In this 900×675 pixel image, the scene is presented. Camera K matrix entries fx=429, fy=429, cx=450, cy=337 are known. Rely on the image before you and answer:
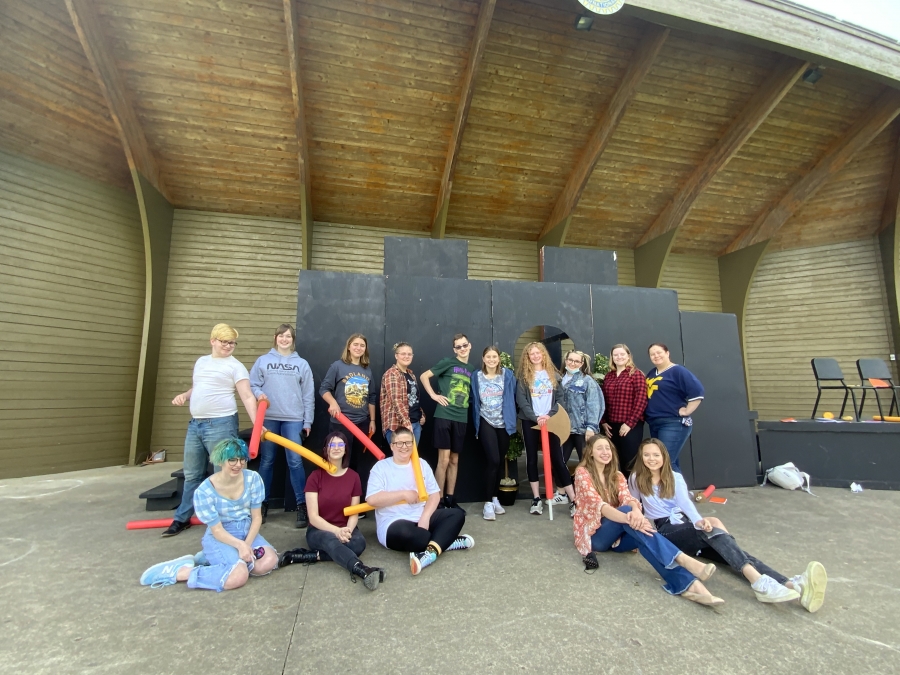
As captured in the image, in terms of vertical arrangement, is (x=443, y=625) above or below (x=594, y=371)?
below

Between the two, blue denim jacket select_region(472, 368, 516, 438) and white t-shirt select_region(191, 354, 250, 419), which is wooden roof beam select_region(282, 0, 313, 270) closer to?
white t-shirt select_region(191, 354, 250, 419)

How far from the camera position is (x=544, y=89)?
7.55 meters

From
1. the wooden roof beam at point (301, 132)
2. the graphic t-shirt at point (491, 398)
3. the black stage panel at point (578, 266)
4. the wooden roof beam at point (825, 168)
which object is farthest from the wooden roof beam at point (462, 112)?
the wooden roof beam at point (825, 168)

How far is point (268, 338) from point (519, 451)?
5.70 meters

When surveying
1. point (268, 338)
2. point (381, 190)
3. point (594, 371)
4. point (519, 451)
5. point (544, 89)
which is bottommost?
point (519, 451)

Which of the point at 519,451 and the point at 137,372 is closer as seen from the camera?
the point at 519,451

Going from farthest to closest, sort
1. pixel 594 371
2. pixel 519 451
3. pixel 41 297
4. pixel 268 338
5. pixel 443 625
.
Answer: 1. pixel 268 338
2. pixel 41 297
3. pixel 594 371
4. pixel 519 451
5. pixel 443 625

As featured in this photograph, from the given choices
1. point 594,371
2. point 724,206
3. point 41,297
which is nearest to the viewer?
point 594,371

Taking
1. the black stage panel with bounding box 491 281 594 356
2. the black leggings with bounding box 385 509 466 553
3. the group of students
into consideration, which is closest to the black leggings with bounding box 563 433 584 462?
the group of students

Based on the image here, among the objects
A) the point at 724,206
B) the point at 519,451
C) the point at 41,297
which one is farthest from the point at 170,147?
the point at 724,206

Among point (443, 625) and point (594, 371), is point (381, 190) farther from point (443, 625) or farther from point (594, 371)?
point (443, 625)

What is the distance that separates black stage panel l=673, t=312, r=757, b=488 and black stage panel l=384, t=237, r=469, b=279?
9.77 feet

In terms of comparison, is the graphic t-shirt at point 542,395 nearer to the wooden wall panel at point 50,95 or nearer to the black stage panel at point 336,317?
the black stage panel at point 336,317

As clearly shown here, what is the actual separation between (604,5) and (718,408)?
17.8ft
